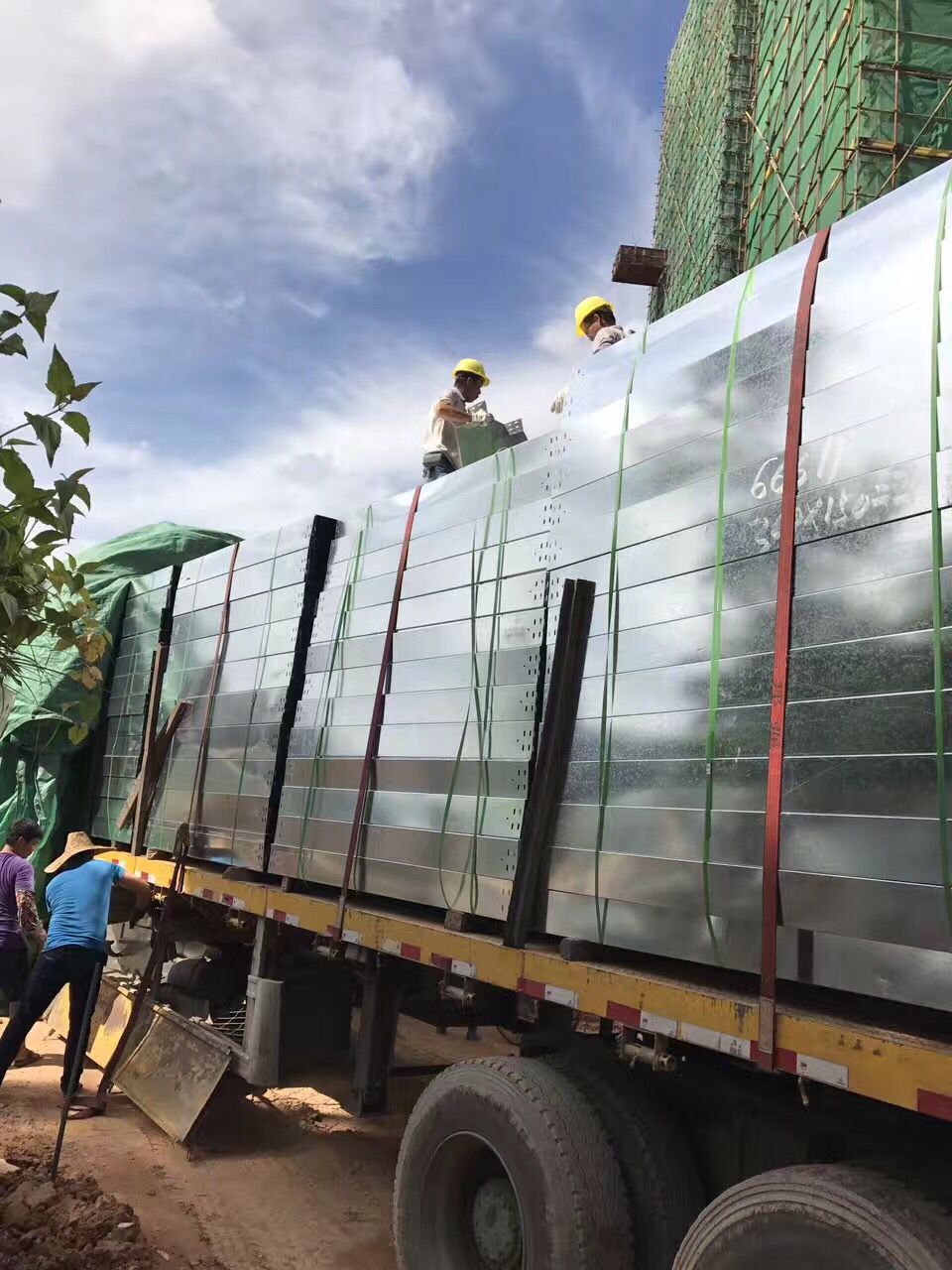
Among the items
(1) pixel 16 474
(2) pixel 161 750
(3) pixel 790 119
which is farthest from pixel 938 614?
(3) pixel 790 119

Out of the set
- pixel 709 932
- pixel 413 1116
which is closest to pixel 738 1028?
pixel 709 932

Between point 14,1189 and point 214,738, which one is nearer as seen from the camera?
point 14,1189

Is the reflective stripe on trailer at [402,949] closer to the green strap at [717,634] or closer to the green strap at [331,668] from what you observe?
the green strap at [331,668]

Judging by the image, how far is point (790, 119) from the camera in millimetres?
14719

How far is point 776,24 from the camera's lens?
51.6ft

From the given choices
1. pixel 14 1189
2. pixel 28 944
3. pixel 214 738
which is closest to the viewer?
pixel 14 1189

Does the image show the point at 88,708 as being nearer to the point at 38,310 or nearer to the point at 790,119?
the point at 38,310

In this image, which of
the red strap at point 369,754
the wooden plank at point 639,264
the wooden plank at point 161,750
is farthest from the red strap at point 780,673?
the wooden plank at point 639,264

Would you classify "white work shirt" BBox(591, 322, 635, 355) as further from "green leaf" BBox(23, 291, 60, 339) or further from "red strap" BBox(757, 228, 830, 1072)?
"green leaf" BBox(23, 291, 60, 339)

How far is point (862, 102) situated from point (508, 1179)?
42.0 ft

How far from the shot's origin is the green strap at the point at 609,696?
9.14 feet

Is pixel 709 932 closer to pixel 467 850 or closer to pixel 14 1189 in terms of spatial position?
pixel 467 850

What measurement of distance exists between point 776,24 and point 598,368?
51.3 feet

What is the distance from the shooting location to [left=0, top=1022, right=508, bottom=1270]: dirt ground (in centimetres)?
411
